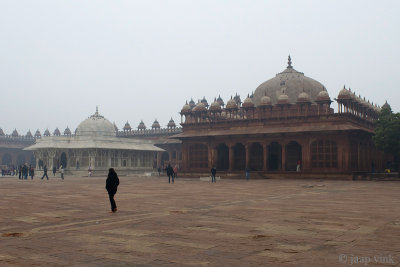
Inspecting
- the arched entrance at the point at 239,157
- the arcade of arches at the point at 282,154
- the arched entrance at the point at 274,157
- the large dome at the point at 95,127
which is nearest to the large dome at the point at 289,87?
the arched entrance at the point at 239,157

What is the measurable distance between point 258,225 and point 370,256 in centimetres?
337

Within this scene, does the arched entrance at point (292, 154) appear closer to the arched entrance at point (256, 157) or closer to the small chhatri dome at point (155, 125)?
the arched entrance at point (256, 157)

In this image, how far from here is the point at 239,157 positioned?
151 ft

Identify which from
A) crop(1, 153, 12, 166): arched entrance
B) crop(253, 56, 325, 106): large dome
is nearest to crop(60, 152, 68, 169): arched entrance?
crop(253, 56, 325, 106): large dome

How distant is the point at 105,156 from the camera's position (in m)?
52.5

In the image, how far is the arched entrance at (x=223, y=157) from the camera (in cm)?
4668

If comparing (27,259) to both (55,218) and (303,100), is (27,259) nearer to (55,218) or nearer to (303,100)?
(55,218)

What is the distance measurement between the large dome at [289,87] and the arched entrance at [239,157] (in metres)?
7.18

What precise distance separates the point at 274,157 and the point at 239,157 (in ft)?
12.5

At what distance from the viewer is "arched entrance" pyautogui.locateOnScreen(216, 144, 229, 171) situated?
46.7m

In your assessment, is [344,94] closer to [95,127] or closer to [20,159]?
[95,127]

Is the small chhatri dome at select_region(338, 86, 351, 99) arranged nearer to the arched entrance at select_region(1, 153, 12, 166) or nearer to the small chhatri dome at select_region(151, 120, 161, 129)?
the small chhatri dome at select_region(151, 120, 161, 129)

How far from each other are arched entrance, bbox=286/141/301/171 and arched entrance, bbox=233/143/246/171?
479 centimetres

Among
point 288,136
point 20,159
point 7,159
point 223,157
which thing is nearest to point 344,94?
point 288,136
